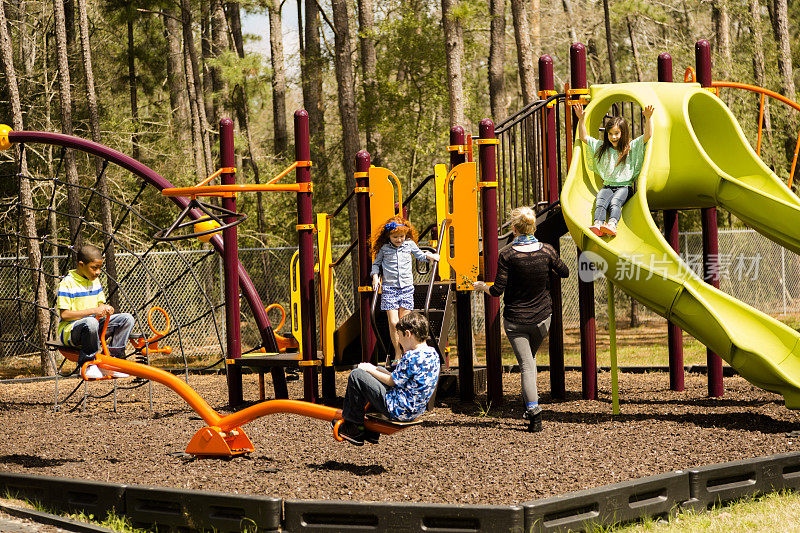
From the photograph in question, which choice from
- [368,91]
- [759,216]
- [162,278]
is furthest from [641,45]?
[759,216]

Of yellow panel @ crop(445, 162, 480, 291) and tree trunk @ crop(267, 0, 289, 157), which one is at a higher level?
tree trunk @ crop(267, 0, 289, 157)

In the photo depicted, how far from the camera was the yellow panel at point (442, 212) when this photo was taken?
351 inches

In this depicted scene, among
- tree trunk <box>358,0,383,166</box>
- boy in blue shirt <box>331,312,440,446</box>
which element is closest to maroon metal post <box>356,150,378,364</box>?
boy in blue shirt <box>331,312,440,446</box>

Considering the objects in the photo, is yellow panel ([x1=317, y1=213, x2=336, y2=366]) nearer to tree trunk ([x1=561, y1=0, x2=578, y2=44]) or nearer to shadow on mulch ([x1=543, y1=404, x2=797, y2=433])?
shadow on mulch ([x1=543, y1=404, x2=797, y2=433])

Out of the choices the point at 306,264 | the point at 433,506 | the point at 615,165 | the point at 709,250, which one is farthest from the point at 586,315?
the point at 433,506

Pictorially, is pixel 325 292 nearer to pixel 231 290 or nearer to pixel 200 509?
pixel 231 290

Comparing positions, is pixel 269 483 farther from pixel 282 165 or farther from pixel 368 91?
pixel 282 165

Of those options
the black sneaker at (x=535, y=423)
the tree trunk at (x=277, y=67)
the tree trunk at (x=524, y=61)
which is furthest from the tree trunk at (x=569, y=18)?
the black sneaker at (x=535, y=423)

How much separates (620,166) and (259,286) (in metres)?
13.2

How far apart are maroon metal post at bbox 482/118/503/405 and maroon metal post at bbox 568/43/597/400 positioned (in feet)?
2.79

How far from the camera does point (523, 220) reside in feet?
24.0

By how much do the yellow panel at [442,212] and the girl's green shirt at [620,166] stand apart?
5.50 feet

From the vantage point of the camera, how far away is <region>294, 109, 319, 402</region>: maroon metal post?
8.73m

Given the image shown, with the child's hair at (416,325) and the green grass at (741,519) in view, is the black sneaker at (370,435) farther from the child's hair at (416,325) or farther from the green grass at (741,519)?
the green grass at (741,519)
